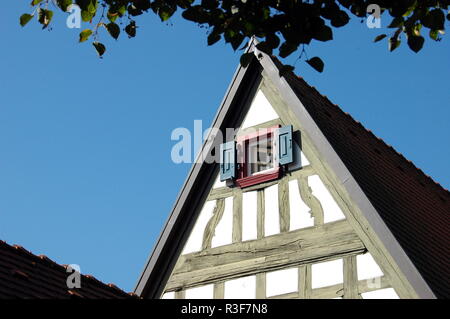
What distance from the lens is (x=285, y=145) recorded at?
12.4 meters

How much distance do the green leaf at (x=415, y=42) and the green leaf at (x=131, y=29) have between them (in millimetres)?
2817

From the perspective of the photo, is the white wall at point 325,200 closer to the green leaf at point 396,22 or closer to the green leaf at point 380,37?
the green leaf at point 380,37

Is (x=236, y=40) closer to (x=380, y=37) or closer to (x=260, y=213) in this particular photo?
(x=380, y=37)

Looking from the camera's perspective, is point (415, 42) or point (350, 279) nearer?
point (415, 42)

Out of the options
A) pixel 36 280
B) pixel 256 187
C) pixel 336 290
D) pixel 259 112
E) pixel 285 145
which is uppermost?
pixel 259 112

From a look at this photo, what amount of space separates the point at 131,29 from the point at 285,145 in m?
4.75

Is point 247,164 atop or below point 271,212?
atop

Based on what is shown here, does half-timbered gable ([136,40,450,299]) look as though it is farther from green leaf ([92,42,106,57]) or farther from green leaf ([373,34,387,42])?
green leaf ([92,42,106,57])

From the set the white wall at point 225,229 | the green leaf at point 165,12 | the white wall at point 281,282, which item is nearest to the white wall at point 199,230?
the white wall at point 225,229

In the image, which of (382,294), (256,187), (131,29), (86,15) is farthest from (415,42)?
(256,187)

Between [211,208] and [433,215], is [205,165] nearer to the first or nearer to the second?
[211,208]
